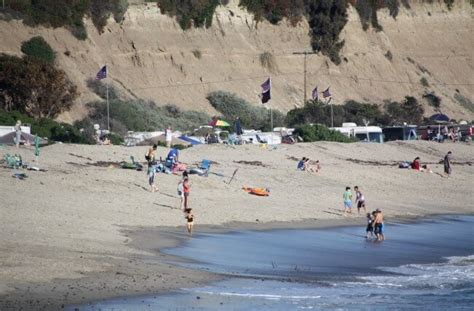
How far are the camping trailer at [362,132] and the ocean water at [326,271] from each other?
2463cm

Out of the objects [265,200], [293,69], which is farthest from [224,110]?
[265,200]

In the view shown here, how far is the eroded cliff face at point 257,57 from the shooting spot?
51219 millimetres

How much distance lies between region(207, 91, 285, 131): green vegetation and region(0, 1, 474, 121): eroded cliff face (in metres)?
0.60

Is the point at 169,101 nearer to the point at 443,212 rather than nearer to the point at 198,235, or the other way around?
the point at 443,212

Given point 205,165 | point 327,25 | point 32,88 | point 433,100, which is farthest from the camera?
point 433,100

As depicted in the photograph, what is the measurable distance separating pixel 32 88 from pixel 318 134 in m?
11.5

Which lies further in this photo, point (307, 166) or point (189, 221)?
point (307, 166)

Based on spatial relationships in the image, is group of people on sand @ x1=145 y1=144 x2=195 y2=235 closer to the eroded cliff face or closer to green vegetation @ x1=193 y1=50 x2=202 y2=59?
the eroded cliff face

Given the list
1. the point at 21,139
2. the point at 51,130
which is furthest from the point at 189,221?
the point at 51,130

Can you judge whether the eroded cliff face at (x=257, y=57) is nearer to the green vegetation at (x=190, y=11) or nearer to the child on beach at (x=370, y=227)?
the green vegetation at (x=190, y=11)

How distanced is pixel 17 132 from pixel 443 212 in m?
12.1

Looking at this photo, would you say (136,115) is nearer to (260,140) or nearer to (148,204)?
(260,140)

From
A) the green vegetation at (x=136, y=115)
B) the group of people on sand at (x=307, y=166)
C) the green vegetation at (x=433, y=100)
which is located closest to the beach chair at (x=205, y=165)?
the group of people on sand at (x=307, y=166)

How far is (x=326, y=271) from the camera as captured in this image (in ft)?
59.1
